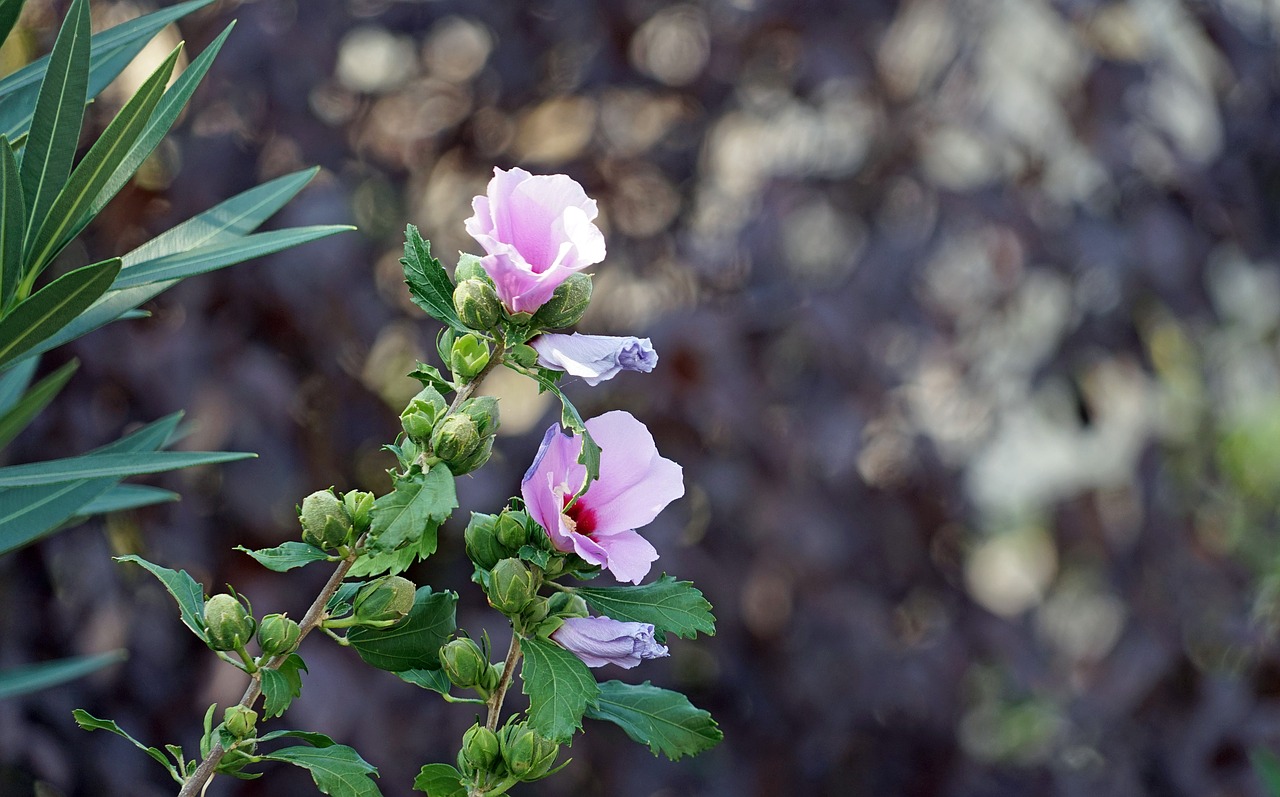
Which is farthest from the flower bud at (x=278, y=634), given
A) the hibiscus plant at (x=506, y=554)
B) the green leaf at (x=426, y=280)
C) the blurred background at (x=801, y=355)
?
the blurred background at (x=801, y=355)

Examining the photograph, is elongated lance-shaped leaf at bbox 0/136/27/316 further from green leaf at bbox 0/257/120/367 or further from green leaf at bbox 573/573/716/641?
green leaf at bbox 573/573/716/641

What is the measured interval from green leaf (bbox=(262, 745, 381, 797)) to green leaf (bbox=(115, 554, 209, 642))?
47 millimetres

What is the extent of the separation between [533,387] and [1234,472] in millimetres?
1333

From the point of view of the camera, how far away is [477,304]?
0.36 meters

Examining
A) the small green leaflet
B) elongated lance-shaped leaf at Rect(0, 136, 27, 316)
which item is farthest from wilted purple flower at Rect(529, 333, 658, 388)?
elongated lance-shaped leaf at Rect(0, 136, 27, 316)

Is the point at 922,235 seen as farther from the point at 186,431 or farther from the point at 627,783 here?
the point at 186,431

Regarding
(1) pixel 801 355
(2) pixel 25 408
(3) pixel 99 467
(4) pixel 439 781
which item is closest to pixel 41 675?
(2) pixel 25 408

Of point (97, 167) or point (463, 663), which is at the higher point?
point (97, 167)

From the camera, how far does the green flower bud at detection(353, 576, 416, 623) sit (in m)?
0.36

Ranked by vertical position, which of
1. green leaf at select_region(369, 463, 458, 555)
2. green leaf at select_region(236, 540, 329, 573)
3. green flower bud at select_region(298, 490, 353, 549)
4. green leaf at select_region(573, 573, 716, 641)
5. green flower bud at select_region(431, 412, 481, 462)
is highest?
green flower bud at select_region(431, 412, 481, 462)

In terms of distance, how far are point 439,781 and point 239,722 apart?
0.07 meters

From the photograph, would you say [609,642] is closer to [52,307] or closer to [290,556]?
[290,556]

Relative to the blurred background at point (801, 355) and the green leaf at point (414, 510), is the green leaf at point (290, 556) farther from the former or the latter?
the blurred background at point (801, 355)

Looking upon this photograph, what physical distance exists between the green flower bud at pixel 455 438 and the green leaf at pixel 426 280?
0.12ft
